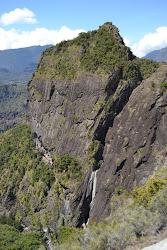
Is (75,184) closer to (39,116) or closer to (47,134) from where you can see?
(47,134)

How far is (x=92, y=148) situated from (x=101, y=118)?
7.61 metres

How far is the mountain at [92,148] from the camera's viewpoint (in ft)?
116

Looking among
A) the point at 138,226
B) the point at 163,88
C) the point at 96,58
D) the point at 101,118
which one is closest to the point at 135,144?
the point at 101,118

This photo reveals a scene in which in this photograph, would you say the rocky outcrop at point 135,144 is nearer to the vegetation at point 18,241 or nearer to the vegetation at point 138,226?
the vegetation at point 138,226

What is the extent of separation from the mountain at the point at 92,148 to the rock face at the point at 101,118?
0.68 feet

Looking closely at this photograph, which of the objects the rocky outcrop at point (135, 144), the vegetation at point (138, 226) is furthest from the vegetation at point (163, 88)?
the vegetation at point (138, 226)

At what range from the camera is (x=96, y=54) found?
54.9 metres

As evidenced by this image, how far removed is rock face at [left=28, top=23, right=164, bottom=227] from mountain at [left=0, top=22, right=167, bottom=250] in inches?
8.1

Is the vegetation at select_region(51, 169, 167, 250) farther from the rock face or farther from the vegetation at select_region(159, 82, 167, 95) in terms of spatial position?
the vegetation at select_region(159, 82, 167, 95)

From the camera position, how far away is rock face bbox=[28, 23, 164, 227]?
1565 inches

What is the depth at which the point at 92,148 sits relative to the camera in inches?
1890

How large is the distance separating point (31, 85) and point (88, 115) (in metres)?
36.1

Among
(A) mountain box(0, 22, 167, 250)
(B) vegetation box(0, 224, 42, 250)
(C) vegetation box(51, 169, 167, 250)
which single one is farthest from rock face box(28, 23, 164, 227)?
(C) vegetation box(51, 169, 167, 250)

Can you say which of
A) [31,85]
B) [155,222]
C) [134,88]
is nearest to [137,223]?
[155,222]
